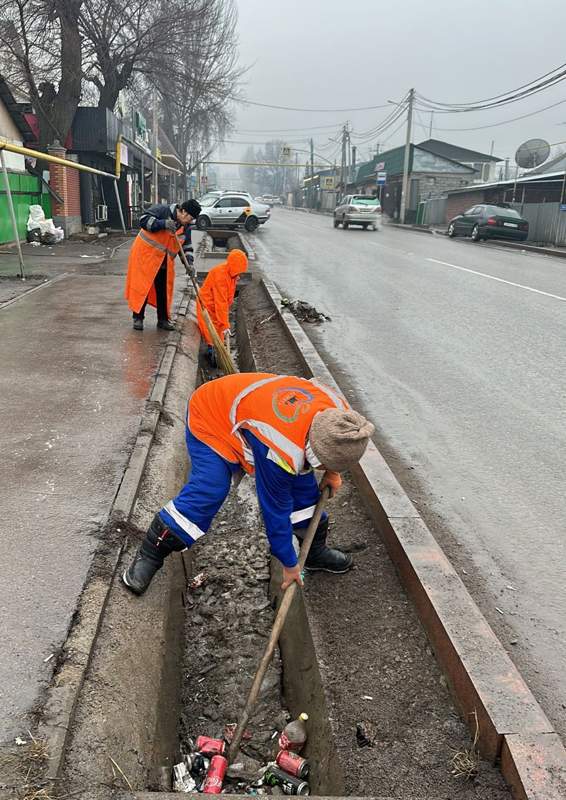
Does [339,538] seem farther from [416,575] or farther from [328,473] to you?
[328,473]

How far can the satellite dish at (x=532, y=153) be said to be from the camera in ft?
103

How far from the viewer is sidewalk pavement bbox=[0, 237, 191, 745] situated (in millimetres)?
2537

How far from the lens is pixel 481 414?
17.8ft

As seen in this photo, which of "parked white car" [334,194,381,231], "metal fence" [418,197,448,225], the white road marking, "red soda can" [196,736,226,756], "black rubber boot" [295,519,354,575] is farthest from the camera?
"metal fence" [418,197,448,225]

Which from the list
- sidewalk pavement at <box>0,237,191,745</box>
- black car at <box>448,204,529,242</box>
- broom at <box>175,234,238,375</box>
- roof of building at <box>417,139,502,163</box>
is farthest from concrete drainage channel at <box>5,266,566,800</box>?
roof of building at <box>417,139,502,163</box>

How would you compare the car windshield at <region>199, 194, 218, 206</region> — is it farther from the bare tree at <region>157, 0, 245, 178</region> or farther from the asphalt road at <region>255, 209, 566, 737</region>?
the asphalt road at <region>255, 209, 566, 737</region>

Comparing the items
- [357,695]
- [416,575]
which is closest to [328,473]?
[416,575]

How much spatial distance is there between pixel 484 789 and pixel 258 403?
4.95 ft

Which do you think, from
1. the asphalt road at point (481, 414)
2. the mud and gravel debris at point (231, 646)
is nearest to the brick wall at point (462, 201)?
the asphalt road at point (481, 414)

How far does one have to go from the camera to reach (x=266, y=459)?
2545 millimetres

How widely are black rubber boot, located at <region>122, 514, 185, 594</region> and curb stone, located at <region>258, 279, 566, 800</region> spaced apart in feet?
3.55

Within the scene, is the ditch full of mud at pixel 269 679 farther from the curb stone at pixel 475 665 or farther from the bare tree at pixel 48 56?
the bare tree at pixel 48 56

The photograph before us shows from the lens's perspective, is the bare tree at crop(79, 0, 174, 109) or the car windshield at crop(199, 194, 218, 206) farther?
the car windshield at crop(199, 194, 218, 206)

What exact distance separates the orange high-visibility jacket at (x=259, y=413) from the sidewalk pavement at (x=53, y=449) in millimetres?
856
